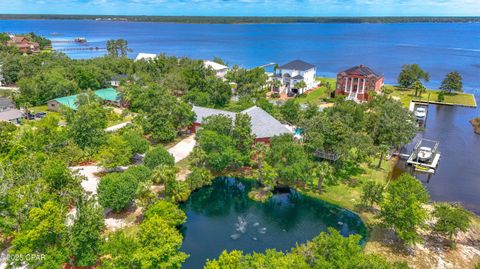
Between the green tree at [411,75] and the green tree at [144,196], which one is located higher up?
the green tree at [411,75]

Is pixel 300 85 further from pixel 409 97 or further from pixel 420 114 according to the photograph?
pixel 420 114

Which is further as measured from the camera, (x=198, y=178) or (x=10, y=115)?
(x=10, y=115)

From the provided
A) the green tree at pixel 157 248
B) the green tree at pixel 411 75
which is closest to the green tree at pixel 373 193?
the green tree at pixel 157 248

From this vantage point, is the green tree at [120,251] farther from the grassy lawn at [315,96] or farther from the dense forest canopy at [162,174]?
the grassy lawn at [315,96]

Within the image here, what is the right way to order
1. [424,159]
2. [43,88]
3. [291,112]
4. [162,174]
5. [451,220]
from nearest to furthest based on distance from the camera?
[451,220], [162,174], [424,159], [291,112], [43,88]

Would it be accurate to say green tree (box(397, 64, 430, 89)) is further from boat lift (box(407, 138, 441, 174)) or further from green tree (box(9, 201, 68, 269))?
green tree (box(9, 201, 68, 269))

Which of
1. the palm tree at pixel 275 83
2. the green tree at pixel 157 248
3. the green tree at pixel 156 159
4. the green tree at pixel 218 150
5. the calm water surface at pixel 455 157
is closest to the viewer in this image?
the green tree at pixel 157 248

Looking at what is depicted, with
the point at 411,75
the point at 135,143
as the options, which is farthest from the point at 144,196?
the point at 411,75

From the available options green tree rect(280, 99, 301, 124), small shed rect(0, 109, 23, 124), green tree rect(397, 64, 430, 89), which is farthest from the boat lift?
small shed rect(0, 109, 23, 124)
